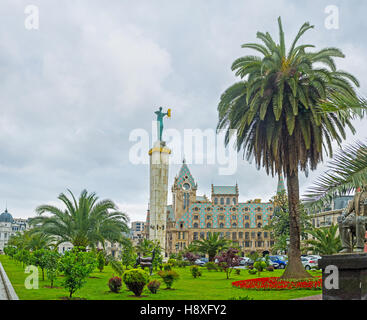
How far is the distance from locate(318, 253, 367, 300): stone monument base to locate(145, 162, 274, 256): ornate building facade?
8585 cm

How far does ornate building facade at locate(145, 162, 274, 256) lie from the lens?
94.3m

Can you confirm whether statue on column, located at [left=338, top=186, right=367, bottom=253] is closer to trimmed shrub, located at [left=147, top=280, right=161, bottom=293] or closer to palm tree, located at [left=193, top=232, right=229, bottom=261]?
trimmed shrub, located at [left=147, top=280, right=161, bottom=293]

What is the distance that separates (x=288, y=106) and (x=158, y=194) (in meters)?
38.4

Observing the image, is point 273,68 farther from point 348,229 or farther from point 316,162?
point 348,229

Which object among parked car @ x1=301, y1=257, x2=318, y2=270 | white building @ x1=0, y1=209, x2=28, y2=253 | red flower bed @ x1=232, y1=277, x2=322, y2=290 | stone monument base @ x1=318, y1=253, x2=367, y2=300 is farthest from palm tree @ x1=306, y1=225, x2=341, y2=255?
white building @ x1=0, y1=209, x2=28, y2=253

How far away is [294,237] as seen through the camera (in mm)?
21703

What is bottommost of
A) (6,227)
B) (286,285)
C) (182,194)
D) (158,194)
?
(286,285)

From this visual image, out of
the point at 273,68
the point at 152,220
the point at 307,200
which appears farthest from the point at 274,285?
the point at 152,220

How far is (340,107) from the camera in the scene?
614 centimetres

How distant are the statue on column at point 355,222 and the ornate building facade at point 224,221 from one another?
85.2 meters

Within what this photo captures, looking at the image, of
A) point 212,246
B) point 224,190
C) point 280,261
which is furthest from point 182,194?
point 280,261

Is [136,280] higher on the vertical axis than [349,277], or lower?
lower

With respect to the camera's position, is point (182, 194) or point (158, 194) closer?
point (158, 194)

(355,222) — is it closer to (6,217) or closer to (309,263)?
(309,263)
